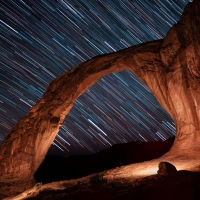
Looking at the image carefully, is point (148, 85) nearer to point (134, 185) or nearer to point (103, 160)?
point (134, 185)

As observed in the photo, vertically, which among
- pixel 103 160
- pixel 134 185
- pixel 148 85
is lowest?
pixel 134 185

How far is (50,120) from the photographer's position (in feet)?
41.0

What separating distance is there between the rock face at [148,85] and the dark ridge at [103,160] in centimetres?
1305

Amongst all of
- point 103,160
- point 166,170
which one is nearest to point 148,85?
point 166,170

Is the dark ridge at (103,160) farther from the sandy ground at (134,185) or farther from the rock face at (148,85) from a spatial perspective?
the sandy ground at (134,185)

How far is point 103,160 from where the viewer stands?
2731cm

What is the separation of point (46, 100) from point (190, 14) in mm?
6590

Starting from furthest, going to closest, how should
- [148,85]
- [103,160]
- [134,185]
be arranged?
[103,160]
[148,85]
[134,185]

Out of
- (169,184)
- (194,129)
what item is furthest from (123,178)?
(194,129)

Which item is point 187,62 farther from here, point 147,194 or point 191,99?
point 147,194

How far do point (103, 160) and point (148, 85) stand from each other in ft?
52.4

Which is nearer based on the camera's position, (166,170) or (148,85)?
(166,170)

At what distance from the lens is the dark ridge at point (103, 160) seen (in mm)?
25250

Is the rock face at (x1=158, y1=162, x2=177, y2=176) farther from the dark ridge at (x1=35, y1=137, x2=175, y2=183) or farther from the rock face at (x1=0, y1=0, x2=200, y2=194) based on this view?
the dark ridge at (x1=35, y1=137, x2=175, y2=183)
